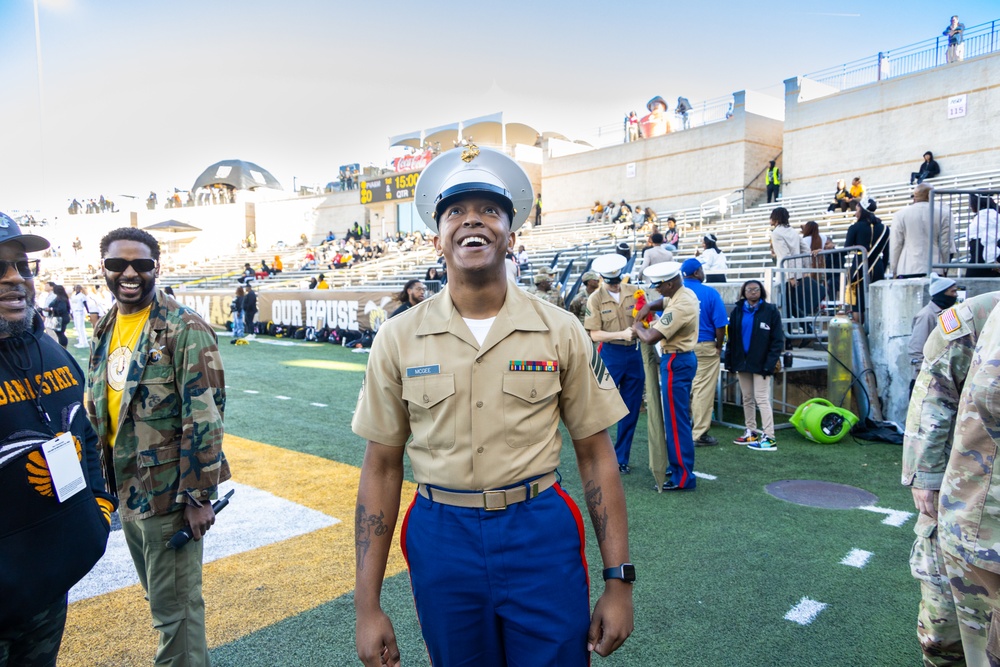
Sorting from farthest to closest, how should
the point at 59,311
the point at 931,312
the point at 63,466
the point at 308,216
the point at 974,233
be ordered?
the point at 308,216
the point at 59,311
the point at 974,233
the point at 931,312
the point at 63,466

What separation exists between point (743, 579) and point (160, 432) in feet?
10.9

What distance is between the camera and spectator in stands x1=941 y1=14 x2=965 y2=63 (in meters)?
19.7

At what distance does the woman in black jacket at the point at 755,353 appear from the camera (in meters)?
6.85

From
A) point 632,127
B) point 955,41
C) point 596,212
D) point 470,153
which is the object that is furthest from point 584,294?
point 632,127

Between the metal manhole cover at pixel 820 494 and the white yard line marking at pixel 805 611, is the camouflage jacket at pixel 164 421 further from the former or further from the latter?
the metal manhole cover at pixel 820 494

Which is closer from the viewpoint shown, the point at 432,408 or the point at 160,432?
the point at 432,408

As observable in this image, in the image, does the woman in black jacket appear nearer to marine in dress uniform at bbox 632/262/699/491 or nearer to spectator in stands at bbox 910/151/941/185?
marine in dress uniform at bbox 632/262/699/491

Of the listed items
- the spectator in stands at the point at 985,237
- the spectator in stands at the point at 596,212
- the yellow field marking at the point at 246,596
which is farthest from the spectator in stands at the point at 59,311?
the spectator in stands at the point at 596,212

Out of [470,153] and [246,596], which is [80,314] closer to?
[246,596]

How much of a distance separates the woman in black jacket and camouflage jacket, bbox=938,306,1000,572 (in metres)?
5.13

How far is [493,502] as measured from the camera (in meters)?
1.80

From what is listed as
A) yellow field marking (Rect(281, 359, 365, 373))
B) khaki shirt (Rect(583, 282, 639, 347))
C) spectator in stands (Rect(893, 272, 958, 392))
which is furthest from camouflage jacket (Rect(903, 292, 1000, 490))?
yellow field marking (Rect(281, 359, 365, 373))

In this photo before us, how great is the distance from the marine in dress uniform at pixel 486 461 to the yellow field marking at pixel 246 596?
6.65 feet

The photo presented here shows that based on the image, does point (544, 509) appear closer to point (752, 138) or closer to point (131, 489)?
point (131, 489)
